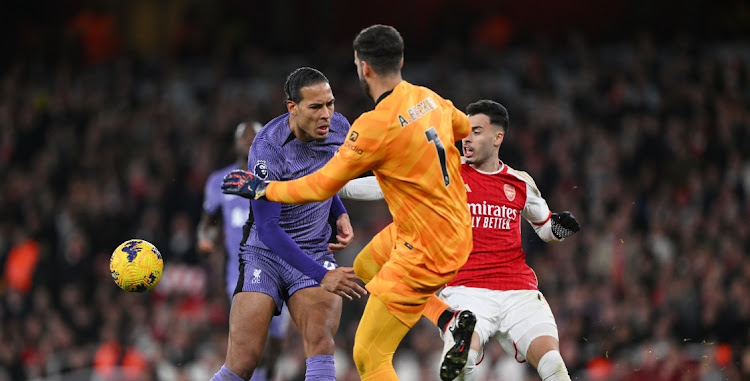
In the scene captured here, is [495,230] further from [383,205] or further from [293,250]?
[383,205]

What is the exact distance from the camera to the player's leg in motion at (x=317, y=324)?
6531 mm

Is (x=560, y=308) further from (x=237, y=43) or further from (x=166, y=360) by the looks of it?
(x=237, y=43)

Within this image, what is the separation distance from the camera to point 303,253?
21.2 ft

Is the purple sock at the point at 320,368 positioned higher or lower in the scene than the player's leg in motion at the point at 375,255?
lower

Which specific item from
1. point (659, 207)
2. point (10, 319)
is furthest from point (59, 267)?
point (659, 207)

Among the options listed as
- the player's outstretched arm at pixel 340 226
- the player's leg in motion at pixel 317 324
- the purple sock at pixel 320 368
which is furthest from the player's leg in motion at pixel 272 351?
the purple sock at pixel 320 368

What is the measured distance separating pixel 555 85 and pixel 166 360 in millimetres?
7982

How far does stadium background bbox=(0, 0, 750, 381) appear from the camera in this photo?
505 inches

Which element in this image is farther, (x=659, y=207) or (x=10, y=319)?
(x=10, y=319)

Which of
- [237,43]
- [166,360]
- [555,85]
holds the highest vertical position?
[237,43]

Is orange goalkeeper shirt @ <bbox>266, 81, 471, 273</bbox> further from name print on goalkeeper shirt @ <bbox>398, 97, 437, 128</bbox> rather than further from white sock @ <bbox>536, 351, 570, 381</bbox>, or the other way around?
white sock @ <bbox>536, 351, 570, 381</bbox>

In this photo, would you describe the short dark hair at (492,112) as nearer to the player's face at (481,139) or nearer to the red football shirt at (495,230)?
the player's face at (481,139)

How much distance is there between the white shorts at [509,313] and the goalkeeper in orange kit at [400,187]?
0.86m

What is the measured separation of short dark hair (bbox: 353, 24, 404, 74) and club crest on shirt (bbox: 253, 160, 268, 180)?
1.20 metres
